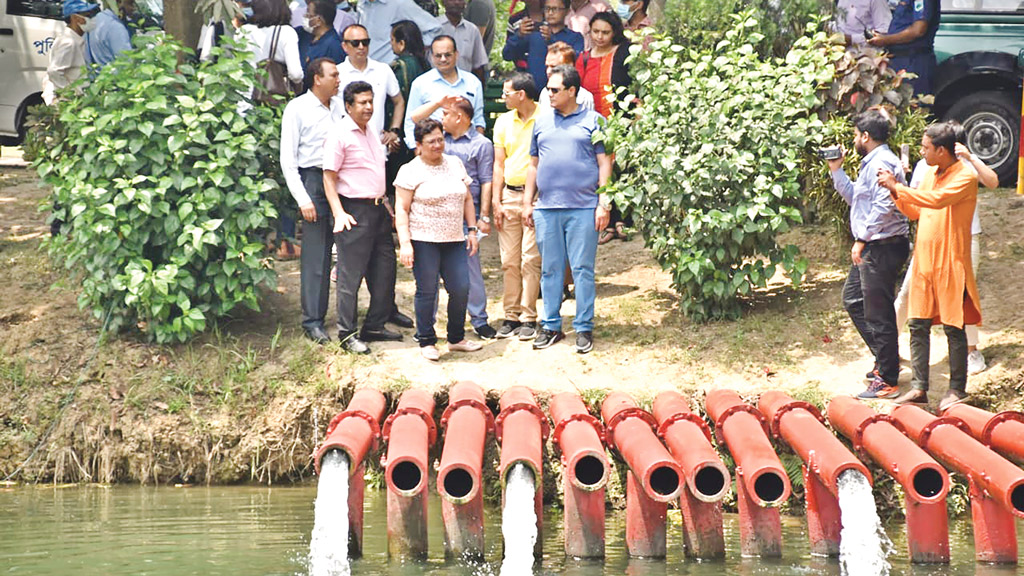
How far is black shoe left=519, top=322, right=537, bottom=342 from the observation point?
10.1 metres

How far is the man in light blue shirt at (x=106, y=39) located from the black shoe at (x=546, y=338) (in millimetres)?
4458

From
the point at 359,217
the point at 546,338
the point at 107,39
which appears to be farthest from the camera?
the point at 107,39

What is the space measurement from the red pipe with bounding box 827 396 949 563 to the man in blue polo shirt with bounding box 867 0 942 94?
485 cm

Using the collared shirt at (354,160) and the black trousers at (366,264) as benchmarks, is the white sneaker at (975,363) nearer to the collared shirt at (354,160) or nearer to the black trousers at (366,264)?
the black trousers at (366,264)

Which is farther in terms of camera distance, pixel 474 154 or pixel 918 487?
pixel 474 154

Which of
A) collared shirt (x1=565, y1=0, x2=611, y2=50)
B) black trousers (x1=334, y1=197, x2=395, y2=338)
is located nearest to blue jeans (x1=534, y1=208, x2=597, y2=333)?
black trousers (x1=334, y1=197, x2=395, y2=338)

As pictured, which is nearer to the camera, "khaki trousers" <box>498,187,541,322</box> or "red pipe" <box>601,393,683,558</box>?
"red pipe" <box>601,393,683,558</box>

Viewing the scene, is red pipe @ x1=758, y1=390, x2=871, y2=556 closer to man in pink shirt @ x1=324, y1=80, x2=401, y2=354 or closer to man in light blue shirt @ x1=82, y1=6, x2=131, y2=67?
man in pink shirt @ x1=324, y1=80, x2=401, y2=354

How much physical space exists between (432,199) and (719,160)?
2.09 metres

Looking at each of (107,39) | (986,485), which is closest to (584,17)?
(107,39)

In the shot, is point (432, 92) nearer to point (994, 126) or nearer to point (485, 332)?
point (485, 332)

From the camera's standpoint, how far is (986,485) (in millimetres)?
7297

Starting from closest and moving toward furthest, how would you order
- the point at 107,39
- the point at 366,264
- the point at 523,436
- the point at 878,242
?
the point at 523,436
the point at 878,242
the point at 366,264
the point at 107,39

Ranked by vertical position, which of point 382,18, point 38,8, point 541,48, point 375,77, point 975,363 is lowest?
point 975,363
